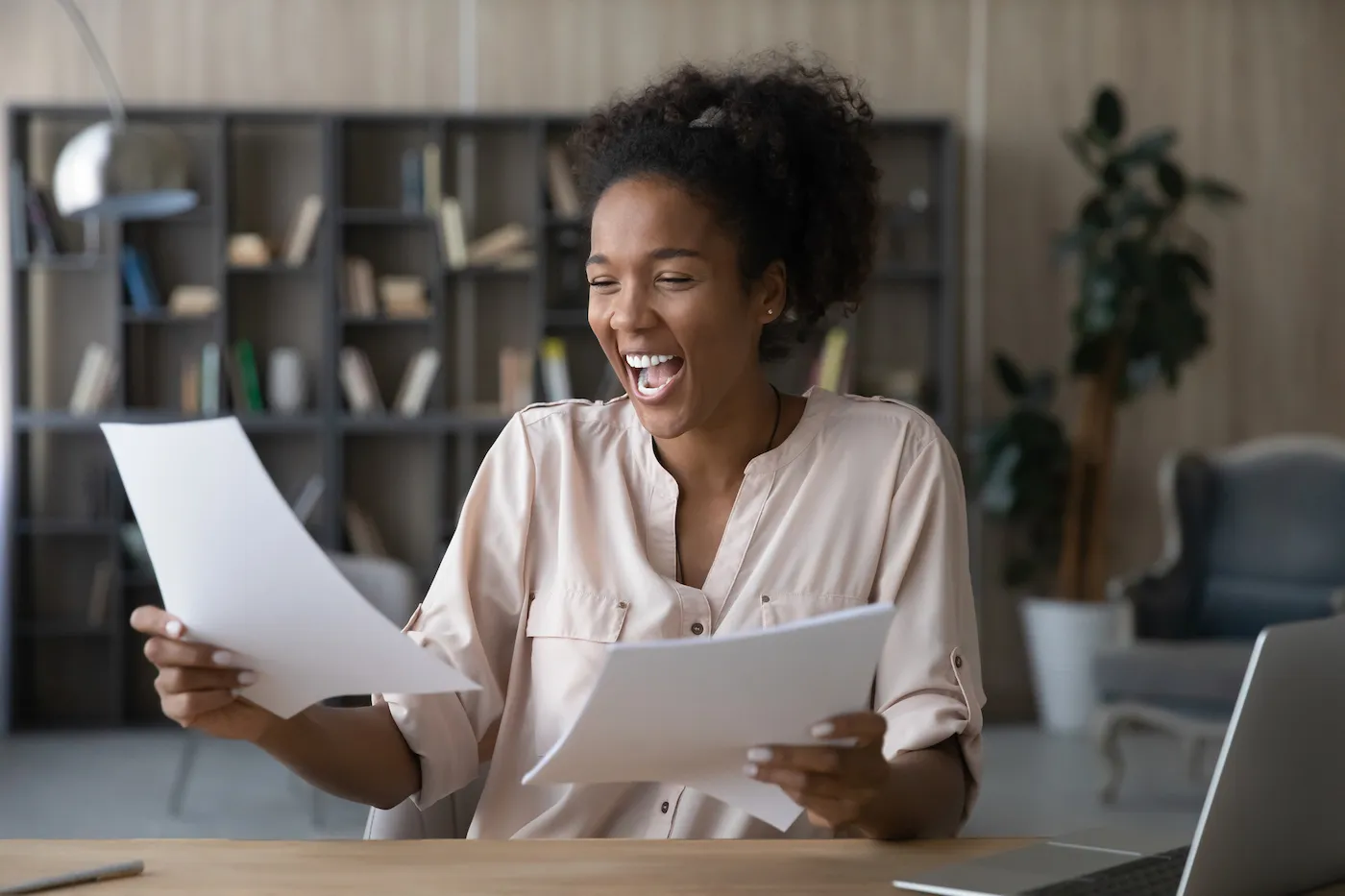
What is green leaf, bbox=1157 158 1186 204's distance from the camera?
5.70 metres

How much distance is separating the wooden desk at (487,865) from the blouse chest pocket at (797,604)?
0.35m

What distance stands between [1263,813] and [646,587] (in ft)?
2.42

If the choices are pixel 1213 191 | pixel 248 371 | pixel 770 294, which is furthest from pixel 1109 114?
pixel 770 294

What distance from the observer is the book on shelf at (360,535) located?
6020mm

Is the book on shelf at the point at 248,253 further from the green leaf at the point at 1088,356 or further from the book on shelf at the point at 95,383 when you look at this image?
the green leaf at the point at 1088,356

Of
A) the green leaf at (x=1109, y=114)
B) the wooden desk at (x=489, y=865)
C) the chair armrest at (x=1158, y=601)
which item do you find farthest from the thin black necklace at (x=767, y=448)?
the green leaf at (x=1109, y=114)

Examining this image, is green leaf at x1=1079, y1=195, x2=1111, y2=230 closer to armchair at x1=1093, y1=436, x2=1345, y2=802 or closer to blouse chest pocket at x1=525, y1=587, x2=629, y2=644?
armchair at x1=1093, y1=436, x2=1345, y2=802

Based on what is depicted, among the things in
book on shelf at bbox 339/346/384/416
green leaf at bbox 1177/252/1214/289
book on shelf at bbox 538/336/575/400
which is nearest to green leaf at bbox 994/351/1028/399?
green leaf at bbox 1177/252/1214/289

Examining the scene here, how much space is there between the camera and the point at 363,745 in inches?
59.6

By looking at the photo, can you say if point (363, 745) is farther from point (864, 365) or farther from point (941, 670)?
point (864, 365)

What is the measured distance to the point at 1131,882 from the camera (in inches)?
47.3

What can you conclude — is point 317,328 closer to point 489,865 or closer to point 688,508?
point 688,508

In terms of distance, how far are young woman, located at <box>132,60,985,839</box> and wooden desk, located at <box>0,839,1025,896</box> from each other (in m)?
0.22

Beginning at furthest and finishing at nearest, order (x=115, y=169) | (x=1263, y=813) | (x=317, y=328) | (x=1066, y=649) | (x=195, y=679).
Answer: (x=317, y=328) → (x=1066, y=649) → (x=115, y=169) → (x=195, y=679) → (x=1263, y=813)
